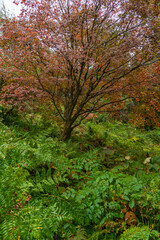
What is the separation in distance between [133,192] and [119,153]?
6.01 ft

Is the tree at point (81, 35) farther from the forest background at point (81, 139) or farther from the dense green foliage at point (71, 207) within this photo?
the dense green foliage at point (71, 207)

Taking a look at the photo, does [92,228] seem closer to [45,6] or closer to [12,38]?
[12,38]

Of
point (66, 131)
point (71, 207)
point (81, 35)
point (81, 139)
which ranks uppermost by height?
point (81, 35)

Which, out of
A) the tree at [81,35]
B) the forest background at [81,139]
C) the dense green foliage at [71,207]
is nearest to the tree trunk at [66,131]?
the forest background at [81,139]

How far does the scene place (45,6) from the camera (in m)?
3.04

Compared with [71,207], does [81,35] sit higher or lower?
higher

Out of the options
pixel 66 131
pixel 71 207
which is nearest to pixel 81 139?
pixel 66 131

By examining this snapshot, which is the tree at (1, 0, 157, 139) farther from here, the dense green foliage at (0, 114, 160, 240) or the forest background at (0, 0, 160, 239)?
the dense green foliage at (0, 114, 160, 240)

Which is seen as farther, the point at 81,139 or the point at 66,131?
the point at 81,139

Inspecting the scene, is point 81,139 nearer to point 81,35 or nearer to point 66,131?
point 66,131

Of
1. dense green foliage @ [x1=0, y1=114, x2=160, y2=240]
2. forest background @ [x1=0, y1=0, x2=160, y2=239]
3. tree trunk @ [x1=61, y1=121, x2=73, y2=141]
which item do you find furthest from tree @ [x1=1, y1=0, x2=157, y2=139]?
dense green foliage @ [x1=0, y1=114, x2=160, y2=240]

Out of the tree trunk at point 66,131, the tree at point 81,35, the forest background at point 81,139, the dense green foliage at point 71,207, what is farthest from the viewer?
the tree trunk at point 66,131

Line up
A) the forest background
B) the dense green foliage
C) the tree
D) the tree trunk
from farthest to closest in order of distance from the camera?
1. the tree trunk
2. the tree
3. the forest background
4. the dense green foliage

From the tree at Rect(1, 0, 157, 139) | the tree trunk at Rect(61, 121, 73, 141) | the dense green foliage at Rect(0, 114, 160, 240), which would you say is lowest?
the dense green foliage at Rect(0, 114, 160, 240)
